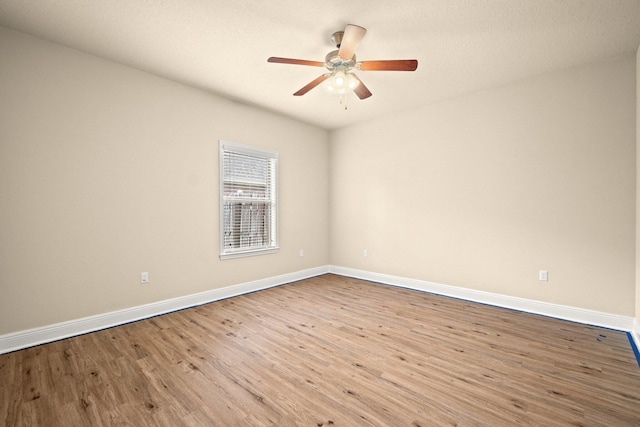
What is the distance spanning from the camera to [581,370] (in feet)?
6.77

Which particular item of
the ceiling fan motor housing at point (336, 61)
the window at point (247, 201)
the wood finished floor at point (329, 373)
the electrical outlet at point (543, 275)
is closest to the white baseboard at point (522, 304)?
the wood finished floor at point (329, 373)

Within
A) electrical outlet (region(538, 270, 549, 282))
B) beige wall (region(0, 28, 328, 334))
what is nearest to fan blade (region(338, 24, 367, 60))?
beige wall (region(0, 28, 328, 334))

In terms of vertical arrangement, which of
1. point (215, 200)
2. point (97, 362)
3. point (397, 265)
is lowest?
point (97, 362)

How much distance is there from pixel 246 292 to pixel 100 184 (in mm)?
2258

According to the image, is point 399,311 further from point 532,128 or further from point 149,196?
point 149,196

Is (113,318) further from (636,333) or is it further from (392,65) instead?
(636,333)

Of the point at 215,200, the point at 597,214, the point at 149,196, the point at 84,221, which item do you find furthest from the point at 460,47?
the point at 84,221

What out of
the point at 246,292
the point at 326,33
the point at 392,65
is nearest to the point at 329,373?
the point at 246,292

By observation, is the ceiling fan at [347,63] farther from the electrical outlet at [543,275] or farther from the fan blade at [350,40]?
the electrical outlet at [543,275]

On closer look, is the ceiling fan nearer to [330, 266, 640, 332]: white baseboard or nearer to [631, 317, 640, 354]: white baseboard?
[330, 266, 640, 332]: white baseboard

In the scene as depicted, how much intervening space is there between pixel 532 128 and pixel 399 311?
2691 mm

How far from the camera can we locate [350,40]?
2225 millimetres

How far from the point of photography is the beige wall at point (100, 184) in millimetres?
2430

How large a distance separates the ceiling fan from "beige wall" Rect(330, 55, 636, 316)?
1789mm
